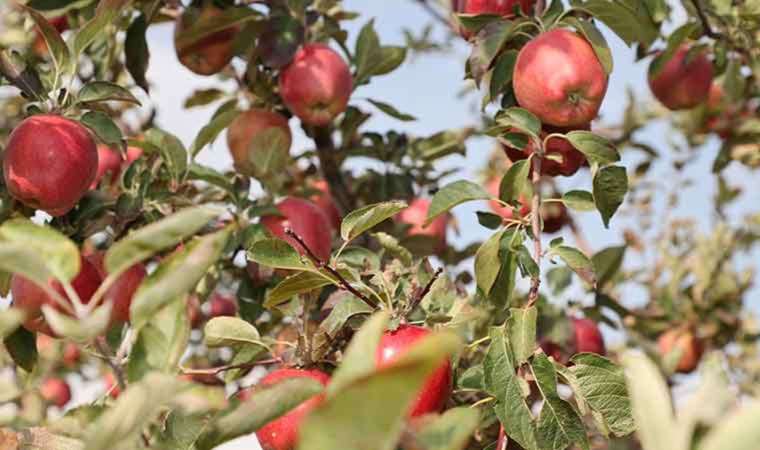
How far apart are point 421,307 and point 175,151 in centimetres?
77

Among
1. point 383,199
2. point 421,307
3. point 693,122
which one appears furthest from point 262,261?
point 693,122

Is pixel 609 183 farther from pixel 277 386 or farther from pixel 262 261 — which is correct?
pixel 277 386

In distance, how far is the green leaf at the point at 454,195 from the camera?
168 cm

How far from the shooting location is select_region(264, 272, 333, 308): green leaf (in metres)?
1.52

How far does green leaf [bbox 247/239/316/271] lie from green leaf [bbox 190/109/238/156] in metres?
0.75

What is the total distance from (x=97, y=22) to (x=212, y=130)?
467 mm

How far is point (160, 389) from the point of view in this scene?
2.36 ft

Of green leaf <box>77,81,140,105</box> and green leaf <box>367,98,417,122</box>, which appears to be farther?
green leaf <box>367,98,417,122</box>

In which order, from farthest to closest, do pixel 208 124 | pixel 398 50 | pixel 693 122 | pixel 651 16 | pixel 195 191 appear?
1. pixel 693 122
2. pixel 398 50
3. pixel 195 191
4. pixel 208 124
5. pixel 651 16

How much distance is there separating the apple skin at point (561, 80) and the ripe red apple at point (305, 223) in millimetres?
671

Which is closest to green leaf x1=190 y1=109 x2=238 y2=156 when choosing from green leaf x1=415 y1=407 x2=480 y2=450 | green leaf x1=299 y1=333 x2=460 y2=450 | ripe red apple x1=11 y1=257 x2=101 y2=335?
ripe red apple x1=11 y1=257 x2=101 y2=335

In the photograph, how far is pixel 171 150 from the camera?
2207 mm

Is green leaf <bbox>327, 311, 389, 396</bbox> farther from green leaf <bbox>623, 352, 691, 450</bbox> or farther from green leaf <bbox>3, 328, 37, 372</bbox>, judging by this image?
green leaf <bbox>3, 328, 37, 372</bbox>

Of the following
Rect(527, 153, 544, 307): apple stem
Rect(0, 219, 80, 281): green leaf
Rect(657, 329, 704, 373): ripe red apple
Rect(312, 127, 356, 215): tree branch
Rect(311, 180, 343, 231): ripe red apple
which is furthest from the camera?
Rect(657, 329, 704, 373): ripe red apple
